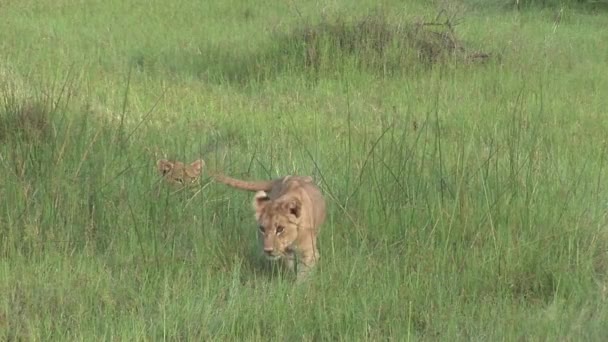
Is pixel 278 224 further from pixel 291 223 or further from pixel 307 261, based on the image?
pixel 307 261

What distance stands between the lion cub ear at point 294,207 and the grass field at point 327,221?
30 cm

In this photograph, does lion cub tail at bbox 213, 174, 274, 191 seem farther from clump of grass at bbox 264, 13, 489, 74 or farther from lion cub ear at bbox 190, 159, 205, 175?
clump of grass at bbox 264, 13, 489, 74

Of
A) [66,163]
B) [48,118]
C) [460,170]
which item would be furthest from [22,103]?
[460,170]

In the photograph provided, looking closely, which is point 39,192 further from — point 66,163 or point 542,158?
point 542,158

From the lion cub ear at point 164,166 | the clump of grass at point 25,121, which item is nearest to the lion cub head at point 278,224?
the lion cub ear at point 164,166

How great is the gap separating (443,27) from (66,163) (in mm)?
6497

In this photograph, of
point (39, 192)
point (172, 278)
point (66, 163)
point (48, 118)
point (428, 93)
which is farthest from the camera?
point (428, 93)

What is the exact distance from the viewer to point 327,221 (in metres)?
5.23

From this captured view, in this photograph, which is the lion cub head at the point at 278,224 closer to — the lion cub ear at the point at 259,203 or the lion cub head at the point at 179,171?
the lion cub ear at the point at 259,203

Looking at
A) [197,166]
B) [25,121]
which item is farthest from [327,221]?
[25,121]

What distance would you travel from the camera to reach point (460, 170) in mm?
5516

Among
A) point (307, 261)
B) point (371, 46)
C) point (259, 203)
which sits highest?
point (259, 203)

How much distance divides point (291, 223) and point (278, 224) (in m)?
0.08

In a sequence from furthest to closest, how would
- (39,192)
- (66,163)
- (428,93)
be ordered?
1. (428,93)
2. (66,163)
3. (39,192)
